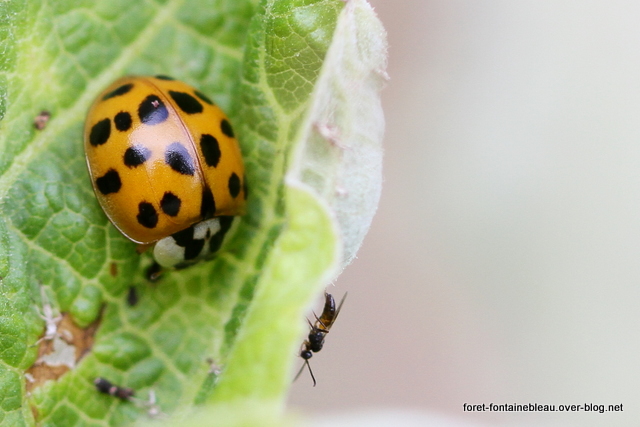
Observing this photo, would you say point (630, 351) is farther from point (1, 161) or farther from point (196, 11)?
point (1, 161)

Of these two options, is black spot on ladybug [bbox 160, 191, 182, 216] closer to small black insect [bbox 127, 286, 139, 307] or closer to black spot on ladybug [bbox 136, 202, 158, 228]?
black spot on ladybug [bbox 136, 202, 158, 228]

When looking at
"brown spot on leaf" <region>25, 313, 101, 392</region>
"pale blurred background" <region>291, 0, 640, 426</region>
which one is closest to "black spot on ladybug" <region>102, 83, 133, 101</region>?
"brown spot on leaf" <region>25, 313, 101, 392</region>

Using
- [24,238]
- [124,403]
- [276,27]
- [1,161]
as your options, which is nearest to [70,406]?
[124,403]

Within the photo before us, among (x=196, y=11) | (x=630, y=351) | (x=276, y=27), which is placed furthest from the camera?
(x=630, y=351)

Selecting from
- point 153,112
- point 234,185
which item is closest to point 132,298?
point 234,185

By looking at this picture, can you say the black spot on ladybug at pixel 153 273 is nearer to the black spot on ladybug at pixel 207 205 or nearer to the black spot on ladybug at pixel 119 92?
the black spot on ladybug at pixel 207 205

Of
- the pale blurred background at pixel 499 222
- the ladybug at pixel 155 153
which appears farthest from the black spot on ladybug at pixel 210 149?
the pale blurred background at pixel 499 222

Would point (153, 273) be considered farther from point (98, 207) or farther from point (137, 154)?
point (137, 154)
